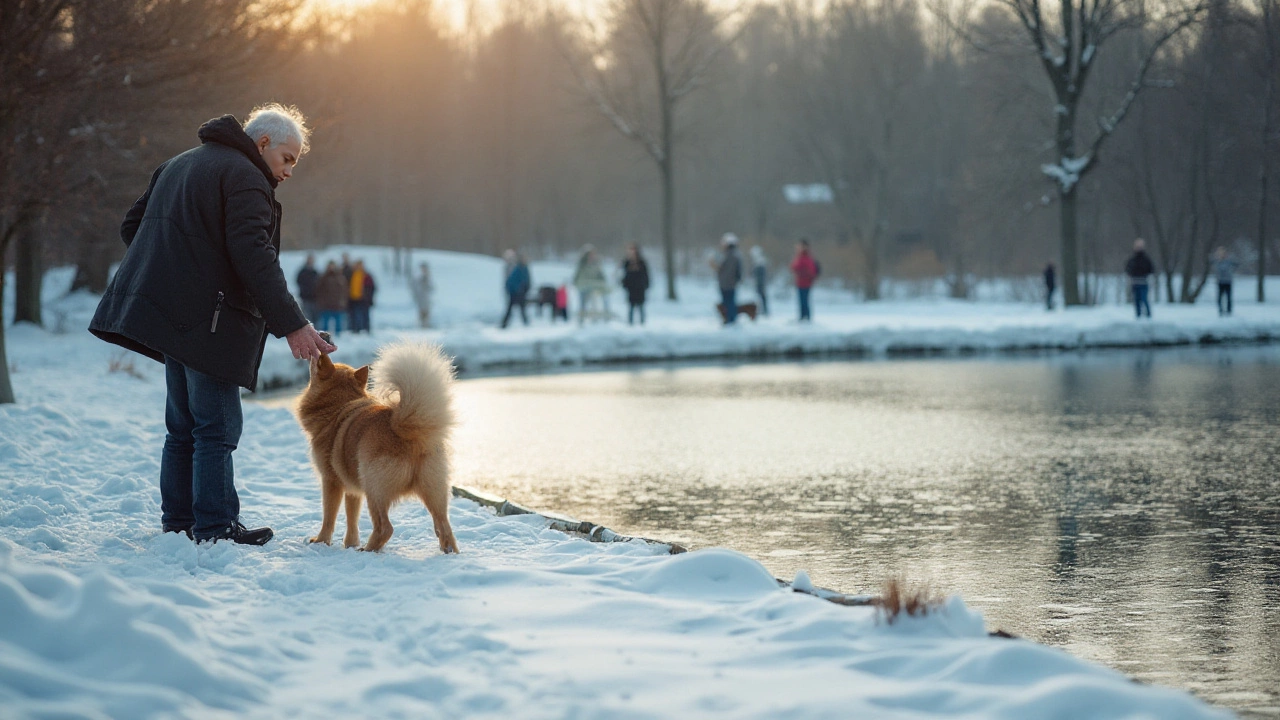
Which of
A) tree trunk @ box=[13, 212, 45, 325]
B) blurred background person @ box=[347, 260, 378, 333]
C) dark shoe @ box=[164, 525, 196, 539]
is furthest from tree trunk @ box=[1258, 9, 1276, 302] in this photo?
dark shoe @ box=[164, 525, 196, 539]

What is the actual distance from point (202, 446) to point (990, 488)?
530 centimetres

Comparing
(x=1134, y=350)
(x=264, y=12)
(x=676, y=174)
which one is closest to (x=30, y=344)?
(x=264, y=12)

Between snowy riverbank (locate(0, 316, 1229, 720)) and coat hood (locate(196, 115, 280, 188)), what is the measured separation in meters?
1.77

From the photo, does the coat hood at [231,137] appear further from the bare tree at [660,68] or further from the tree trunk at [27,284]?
the bare tree at [660,68]

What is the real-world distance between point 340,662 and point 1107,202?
42.9 meters

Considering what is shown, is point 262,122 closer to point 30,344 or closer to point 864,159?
point 30,344

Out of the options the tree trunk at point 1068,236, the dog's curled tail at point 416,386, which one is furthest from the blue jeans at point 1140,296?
the dog's curled tail at point 416,386

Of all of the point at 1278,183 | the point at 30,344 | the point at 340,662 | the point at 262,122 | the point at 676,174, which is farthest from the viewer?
the point at 676,174

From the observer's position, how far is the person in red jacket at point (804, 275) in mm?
25875

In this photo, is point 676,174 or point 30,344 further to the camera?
point 676,174

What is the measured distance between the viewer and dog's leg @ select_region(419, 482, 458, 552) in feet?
17.3

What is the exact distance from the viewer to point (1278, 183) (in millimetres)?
36969

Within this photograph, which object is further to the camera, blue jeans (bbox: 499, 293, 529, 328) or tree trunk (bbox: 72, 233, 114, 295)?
tree trunk (bbox: 72, 233, 114, 295)

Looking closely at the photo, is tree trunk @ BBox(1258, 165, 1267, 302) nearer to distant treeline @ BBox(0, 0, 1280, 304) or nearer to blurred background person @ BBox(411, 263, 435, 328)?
distant treeline @ BBox(0, 0, 1280, 304)
